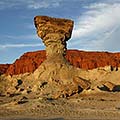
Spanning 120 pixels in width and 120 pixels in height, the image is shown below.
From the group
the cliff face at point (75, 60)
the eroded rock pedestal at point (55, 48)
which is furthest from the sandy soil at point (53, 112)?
the cliff face at point (75, 60)

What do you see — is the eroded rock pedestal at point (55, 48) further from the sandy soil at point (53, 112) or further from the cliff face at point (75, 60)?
the cliff face at point (75, 60)

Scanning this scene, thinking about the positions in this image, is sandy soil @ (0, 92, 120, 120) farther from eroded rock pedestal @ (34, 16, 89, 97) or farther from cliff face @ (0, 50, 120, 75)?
cliff face @ (0, 50, 120, 75)

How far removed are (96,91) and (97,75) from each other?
11833 mm

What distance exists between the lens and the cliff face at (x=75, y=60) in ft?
345

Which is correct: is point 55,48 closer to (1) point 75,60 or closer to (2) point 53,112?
(2) point 53,112

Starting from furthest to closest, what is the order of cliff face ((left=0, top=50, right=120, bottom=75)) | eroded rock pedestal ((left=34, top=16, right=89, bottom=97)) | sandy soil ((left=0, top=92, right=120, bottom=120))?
cliff face ((left=0, top=50, right=120, bottom=75)), eroded rock pedestal ((left=34, top=16, right=89, bottom=97)), sandy soil ((left=0, top=92, right=120, bottom=120))

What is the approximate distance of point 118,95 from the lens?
2645 cm

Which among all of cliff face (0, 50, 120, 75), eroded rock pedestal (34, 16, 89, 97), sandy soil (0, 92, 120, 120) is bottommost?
sandy soil (0, 92, 120, 120)

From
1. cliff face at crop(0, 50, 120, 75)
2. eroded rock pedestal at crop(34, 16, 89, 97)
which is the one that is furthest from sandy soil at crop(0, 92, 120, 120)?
cliff face at crop(0, 50, 120, 75)

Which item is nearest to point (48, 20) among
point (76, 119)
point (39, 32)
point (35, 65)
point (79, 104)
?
point (39, 32)

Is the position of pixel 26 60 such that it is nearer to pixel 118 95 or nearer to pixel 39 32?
pixel 39 32

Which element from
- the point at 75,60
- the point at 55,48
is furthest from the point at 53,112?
the point at 75,60

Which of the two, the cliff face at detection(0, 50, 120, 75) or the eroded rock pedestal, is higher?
the cliff face at detection(0, 50, 120, 75)

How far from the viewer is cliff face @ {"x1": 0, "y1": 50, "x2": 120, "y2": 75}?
105 metres
